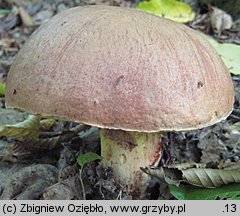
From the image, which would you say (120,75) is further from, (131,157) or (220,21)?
(220,21)

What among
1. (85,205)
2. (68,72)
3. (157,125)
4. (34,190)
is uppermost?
(68,72)

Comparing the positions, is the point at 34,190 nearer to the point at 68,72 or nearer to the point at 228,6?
the point at 68,72

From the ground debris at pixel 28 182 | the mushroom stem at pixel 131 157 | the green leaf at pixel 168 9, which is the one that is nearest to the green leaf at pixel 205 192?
the mushroom stem at pixel 131 157

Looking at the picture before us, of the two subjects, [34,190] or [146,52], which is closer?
[146,52]

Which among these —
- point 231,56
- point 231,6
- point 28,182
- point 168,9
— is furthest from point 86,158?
point 231,6

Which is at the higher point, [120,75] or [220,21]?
[120,75]

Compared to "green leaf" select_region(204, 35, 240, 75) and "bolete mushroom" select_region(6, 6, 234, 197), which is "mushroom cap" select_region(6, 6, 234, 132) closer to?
"bolete mushroom" select_region(6, 6, 234, 197)

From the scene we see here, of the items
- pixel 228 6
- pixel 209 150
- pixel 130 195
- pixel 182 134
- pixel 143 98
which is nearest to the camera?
pixel 143 98

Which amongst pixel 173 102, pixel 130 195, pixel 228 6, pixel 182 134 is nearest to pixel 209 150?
pixel 182 134
